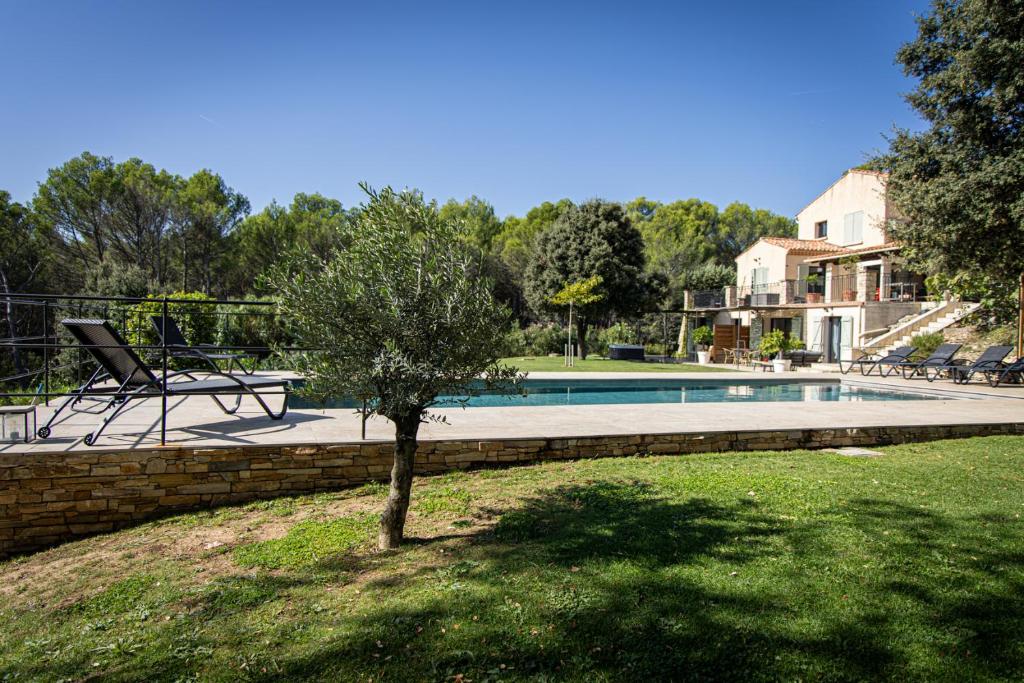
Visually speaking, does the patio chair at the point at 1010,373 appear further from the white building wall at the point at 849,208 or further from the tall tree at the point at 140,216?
the tall tree at the point at 140,216

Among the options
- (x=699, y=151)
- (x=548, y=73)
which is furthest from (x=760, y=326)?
(x=548, y=73)

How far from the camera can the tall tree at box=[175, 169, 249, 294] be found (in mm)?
33031

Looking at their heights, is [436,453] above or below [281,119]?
below

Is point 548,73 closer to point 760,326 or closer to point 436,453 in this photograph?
point 436,453

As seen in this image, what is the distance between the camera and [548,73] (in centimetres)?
1593

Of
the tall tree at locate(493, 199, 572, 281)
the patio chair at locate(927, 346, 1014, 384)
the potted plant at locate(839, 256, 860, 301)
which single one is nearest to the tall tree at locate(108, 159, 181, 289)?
the tall tree at locate(493, 199, 572, 281)

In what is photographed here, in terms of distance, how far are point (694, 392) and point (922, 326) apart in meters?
13.4

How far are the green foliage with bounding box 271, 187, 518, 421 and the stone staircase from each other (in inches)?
890

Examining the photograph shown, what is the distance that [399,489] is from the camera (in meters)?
3.98

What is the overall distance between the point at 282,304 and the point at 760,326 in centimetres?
2926

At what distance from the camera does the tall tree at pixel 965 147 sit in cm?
1233

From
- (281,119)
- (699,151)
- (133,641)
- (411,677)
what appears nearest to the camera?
(411,677)

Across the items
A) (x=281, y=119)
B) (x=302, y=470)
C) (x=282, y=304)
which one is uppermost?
(x=281, y=119)

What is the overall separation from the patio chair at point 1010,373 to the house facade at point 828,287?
287 inches
